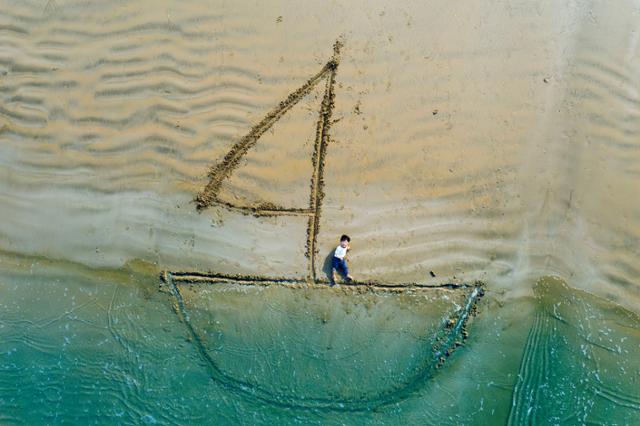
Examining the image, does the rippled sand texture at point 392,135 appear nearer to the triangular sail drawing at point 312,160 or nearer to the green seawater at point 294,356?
the triangular sail drawing at point 312,160

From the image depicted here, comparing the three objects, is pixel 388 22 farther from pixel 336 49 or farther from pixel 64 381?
pixel 64 381

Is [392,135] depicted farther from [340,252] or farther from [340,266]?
[340,266]

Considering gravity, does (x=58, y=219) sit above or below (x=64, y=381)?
above

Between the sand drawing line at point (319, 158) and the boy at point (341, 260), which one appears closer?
the boy at point (341, 260)

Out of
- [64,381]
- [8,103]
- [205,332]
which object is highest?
[8,103]

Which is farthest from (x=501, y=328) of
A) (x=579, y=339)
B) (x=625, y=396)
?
(x=625, y=396)

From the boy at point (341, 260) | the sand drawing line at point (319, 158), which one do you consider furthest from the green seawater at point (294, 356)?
the sand drawing line at point (319, 158)

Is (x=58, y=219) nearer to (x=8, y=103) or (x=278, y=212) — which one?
(x=8, y=103)
